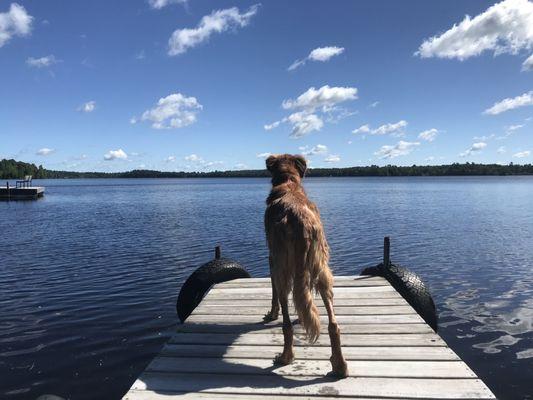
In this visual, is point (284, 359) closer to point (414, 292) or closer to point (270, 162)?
point (270, 162)

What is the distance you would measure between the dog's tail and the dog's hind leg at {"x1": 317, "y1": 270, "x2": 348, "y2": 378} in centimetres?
15

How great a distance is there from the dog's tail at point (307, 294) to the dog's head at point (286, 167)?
1277 millimetres

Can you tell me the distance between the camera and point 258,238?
25.4 metres

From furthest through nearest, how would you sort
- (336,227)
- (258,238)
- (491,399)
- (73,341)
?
1. (336,227)
2. (258,238)
3. (73,341)
4. (491,399)

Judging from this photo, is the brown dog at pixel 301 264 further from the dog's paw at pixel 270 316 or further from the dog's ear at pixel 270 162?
the dog's paw at pixel 270 316

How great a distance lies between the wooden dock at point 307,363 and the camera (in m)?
4.45

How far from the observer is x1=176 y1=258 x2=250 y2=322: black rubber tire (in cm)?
924

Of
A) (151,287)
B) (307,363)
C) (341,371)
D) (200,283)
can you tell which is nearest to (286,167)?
(307,363)

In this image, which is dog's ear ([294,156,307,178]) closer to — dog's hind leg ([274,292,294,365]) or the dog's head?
the dog's head

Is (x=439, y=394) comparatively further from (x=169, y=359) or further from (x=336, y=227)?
(x=336, y=227)

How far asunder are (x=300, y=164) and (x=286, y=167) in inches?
9.9

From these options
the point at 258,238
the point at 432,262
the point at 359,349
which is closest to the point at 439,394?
the point at 359,349

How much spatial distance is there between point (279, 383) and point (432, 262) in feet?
51.4

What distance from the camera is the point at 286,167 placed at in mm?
5770
